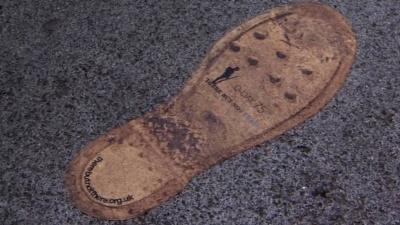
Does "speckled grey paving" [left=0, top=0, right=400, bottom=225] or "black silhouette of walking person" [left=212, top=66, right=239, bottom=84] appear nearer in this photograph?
"speckled grey paving" [left=0, top=0, right=400, bottom=225]

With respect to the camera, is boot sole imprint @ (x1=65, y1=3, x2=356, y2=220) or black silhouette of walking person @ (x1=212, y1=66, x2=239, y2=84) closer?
boot sole imprint @ (x1=65, y1=3, x2=356, y2=220)

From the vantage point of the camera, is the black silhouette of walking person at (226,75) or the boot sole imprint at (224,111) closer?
the boot sole imprint at (224,111)

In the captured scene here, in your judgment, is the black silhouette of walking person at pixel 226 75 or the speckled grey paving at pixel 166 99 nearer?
the speckled grey paving at pixel 166 99

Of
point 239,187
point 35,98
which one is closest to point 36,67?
point 35,98
